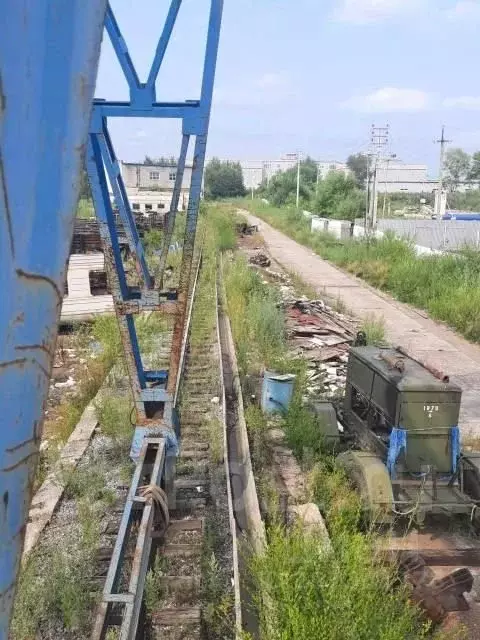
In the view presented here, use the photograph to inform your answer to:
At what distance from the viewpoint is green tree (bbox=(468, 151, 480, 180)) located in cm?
9825

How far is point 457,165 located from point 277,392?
10358 cm

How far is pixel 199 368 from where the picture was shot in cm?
966

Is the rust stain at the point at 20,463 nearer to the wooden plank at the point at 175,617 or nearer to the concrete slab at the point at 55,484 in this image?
the concrete slab at the point at 55,484

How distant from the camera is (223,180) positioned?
100m

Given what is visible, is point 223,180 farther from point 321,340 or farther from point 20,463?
point 20,463

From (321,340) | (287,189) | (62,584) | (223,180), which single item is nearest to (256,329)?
(321,340)

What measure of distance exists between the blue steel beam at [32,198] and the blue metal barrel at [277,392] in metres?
6.82

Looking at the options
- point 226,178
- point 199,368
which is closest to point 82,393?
point 199,368

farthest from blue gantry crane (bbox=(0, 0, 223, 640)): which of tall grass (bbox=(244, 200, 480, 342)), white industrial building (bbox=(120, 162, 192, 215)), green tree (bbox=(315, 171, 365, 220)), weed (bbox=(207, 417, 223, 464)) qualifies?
green tree (bbox=(315, 171, 365, 220))

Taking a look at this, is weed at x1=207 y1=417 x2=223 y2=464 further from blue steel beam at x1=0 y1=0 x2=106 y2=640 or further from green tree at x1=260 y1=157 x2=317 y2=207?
green tree at x1=260 y1=157 x2=317 y2=207

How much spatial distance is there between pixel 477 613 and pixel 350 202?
43222 mm

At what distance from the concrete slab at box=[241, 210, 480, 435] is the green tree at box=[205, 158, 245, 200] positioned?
7310 cm

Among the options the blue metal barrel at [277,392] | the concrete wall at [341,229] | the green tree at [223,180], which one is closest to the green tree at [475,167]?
the green tree at [223,180]

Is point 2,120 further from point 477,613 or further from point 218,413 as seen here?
point 218,413
